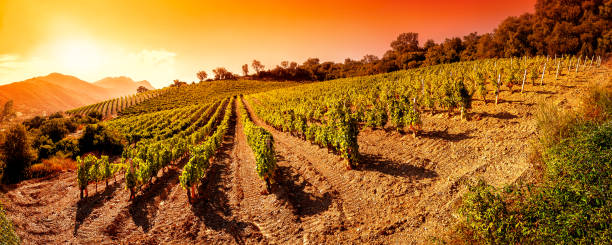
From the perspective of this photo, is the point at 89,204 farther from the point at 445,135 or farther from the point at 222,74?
the point at 222,74

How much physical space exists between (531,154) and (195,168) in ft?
50.4

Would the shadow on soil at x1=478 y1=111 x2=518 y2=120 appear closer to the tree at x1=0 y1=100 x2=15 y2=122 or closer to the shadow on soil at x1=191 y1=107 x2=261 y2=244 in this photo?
the shadow on soil at x1=191 y1=107 x2=261 y2=244

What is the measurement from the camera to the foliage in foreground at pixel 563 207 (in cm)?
436

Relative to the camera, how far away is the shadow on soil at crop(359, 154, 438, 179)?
10828 mm

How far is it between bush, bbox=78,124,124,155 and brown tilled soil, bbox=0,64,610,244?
1009 centimetres

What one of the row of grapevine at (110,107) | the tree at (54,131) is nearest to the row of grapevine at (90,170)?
the tree at (54,131)

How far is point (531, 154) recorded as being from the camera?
9.31 meters

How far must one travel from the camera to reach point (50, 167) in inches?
722

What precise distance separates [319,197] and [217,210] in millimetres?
4864

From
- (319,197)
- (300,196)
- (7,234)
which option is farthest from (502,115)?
(7,234)

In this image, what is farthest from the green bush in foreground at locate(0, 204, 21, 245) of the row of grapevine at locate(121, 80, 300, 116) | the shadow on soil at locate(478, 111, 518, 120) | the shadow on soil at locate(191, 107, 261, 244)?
the row of grapevine at locate(121, 80, 300, 116)

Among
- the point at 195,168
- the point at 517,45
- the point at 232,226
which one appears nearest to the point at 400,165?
the point at 232,226

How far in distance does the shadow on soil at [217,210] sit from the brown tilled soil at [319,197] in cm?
5

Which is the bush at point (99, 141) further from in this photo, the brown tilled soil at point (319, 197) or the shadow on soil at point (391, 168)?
the shadow on soil at point (391, 168)
